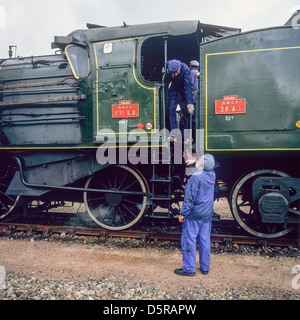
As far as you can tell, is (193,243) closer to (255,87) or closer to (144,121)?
(144,121)

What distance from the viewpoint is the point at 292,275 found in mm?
3826

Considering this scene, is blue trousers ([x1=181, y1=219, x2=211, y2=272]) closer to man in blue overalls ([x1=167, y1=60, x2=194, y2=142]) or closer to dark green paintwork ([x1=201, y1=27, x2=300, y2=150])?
dark green paintwork ([x1=201, y1=27, x2=300, y2=150])

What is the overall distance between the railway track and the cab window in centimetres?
286

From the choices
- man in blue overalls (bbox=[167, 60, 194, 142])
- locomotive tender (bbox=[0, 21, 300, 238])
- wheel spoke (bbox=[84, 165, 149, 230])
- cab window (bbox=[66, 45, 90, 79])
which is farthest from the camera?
wheel spoke (bbox=[84, 165, 149, 230])

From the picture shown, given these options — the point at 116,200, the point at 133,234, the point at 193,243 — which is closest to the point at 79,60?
the point at 116,200

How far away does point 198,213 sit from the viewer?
372 centimetres

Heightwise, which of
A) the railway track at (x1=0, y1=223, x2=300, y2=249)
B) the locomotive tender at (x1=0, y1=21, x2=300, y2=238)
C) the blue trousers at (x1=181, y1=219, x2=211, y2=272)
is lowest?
the railway track at (x1=0, y1=223, x2=300, y2=249)

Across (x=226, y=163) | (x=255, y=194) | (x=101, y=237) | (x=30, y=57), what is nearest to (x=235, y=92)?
(x=226, y=163)

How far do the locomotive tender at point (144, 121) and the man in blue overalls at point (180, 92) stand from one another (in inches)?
6.5

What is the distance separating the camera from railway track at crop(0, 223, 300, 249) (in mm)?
4695

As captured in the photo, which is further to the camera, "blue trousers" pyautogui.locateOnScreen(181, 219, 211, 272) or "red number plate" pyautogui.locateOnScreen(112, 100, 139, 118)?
"red number plate" pyautogui.locateOnScreen(112, 100, 139, 118)

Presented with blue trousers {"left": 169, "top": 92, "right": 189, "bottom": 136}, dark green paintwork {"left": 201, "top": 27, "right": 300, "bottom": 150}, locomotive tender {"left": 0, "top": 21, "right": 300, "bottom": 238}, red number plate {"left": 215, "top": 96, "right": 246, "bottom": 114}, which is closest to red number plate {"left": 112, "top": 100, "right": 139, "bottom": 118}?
locomotive tender {"left": 0, "top": 21, "right": 300, "bottom": 238}

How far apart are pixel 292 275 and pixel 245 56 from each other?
10.7 ft
